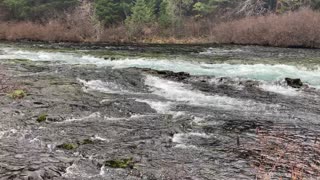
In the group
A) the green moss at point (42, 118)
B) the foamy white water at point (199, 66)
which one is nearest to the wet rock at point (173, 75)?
the foamy white water at point (199, 66)

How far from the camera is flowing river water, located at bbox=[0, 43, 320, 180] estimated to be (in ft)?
27.0

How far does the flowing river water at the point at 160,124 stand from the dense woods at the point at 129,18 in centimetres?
2141

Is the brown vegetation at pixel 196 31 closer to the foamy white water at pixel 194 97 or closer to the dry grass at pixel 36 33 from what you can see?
the dry grass at pixel 36 33

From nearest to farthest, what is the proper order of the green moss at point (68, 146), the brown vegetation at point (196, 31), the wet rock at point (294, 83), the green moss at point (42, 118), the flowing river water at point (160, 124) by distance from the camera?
the flowing river water at point (160, 124), the green moss at point (68, 146), the green moss at point (42, 118), the wet rock at point (294, 83), the brown vegetation at point (196, 31)

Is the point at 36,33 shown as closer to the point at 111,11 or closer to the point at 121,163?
the point at 111,11

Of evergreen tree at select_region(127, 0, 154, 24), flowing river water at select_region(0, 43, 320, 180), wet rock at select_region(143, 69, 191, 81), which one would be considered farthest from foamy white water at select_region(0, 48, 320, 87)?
evergreen tree at select_region(127, 0, 154, 24)

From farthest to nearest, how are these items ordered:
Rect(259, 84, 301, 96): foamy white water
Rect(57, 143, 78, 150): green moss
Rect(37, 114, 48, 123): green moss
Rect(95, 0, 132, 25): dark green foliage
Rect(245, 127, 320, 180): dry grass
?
Rect(95, 0, 132, 25): dark green foliage
Rect(259, 84, 301, 96): foamy white water
Rect(37, 114, 48, 123): green moss
Rect(57, 143, 78, 150): green moss
Rect(245, 127, 320, 180): dry grass

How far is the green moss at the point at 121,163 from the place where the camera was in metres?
8.32

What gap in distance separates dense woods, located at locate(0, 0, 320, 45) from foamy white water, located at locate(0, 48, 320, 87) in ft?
45.6

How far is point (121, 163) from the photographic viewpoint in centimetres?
847

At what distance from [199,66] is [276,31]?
51.4 ft

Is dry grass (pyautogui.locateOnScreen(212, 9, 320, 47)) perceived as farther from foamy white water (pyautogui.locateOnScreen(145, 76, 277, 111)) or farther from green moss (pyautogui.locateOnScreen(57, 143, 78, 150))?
green moss (pyautogui.locateOnScreen(57, 143, 78, 150))

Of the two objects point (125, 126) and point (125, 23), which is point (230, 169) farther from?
point (125, 23)

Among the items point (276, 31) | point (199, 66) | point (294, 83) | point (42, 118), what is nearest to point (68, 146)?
point (42, 118)
